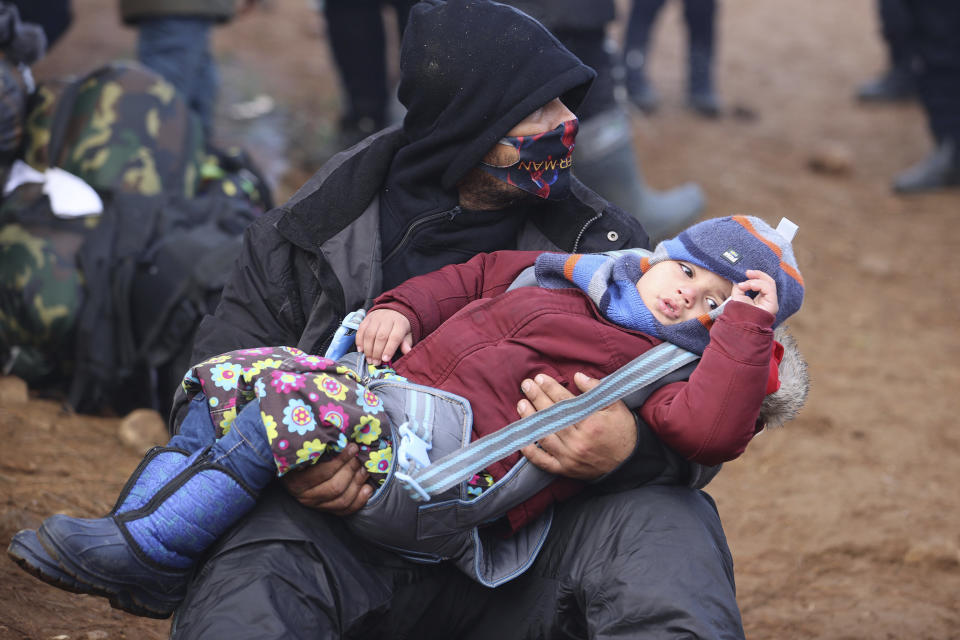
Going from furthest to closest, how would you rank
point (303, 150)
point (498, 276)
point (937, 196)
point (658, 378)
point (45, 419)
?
1. point (937, 196)
2. point (303, 150)
3. point (45, 419)
4. point (498, 276)
5. point (658, 378)

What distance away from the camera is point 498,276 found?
237cm

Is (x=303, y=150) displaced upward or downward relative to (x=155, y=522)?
downward

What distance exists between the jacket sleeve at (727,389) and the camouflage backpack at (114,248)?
1866 mm

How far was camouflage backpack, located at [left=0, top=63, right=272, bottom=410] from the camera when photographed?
3.36m

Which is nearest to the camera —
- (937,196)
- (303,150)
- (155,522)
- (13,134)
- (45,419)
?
(155,522)

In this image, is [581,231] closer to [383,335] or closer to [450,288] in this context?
[450,288]

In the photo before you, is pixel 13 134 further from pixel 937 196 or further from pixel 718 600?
pixel 937 196

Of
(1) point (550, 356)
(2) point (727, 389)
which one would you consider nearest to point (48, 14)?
(1) point (550, 356)

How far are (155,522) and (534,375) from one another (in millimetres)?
853

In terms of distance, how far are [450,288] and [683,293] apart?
0.57 m

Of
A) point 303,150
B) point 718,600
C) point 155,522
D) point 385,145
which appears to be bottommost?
point 303,150

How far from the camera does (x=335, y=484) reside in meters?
1.88

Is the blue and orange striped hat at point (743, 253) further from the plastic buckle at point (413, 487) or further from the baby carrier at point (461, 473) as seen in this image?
the plastic buckle at point (413, 487)

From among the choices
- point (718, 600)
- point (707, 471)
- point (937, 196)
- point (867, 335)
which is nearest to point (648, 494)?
point (707, 471)
